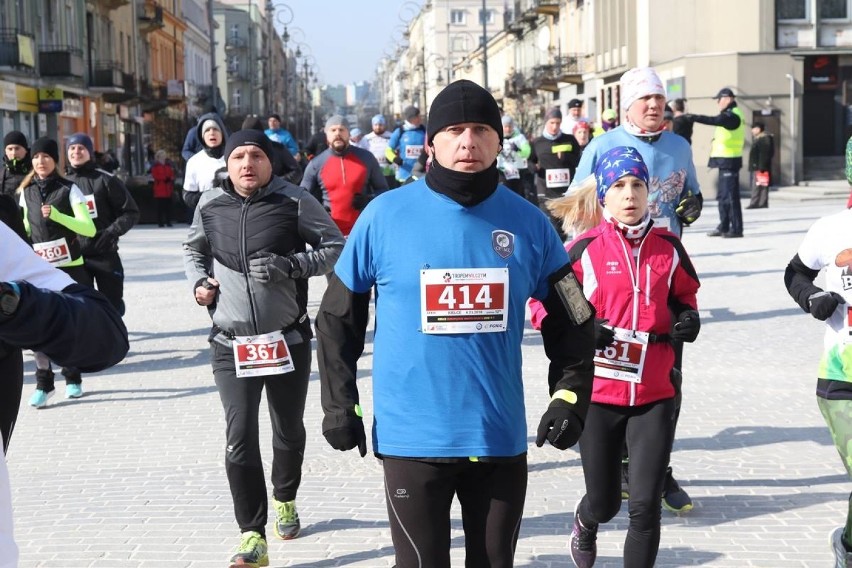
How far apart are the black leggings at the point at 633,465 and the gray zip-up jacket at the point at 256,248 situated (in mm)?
1496

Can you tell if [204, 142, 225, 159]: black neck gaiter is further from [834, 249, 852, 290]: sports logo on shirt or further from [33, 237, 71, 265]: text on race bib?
[834, 249, 852, 290]: sports logo on shirt

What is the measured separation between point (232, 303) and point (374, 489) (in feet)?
5.12

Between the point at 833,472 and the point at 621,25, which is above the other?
the point at 621,25

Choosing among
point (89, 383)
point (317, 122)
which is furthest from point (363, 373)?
point (317, 122)

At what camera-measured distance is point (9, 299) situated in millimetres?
2270

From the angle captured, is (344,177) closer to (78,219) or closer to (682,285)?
(78,219)

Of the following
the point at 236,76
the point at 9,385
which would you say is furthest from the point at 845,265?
the point at 236,76

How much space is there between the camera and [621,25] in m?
45.3

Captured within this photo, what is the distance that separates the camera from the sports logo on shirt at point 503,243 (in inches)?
147

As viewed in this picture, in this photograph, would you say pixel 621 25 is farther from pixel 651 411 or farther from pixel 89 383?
pixel 651 411

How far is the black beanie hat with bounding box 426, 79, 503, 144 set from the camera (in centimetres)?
371

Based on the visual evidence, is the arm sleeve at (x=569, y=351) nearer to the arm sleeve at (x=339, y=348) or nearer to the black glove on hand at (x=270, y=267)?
the arm sleeve at (x=339, y=348)

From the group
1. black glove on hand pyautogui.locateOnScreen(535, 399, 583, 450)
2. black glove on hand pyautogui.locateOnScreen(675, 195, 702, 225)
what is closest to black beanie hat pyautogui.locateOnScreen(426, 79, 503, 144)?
black glove on hand pyautogui.locateOnScreen(535, 399, 583, 450)

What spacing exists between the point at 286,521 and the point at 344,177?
19.1ft
